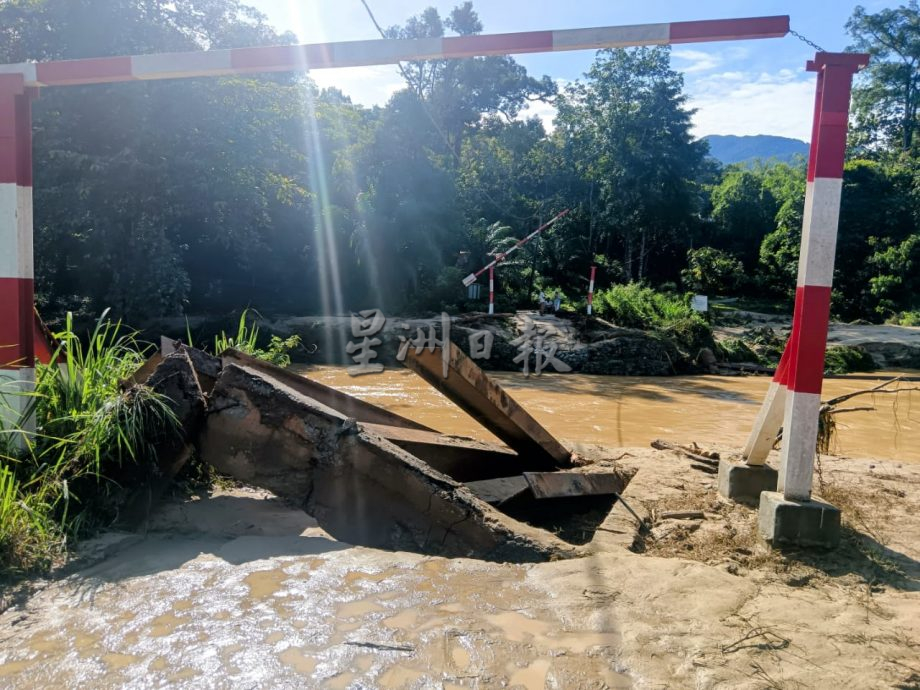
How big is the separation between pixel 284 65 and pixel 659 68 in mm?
23765

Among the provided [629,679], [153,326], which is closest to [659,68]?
[153,326]

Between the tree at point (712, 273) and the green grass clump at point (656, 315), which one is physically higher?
the tree at point (712, 273)

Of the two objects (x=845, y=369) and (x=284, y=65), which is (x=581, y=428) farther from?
(x=845, y=369)

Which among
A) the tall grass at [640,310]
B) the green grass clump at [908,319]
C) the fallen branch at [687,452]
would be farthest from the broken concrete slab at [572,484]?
the green grass clump at [908,319]

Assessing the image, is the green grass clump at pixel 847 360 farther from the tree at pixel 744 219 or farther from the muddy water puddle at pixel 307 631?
the muddy water puddle at pixel 307 631

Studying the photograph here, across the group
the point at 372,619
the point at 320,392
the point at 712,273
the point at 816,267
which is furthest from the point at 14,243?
the point at 712,273

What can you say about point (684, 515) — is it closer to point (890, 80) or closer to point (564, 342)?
point (564, 342)

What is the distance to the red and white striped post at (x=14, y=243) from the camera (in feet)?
11.7

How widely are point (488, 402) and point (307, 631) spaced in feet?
6.71

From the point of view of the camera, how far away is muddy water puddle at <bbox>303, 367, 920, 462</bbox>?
7.27 metres

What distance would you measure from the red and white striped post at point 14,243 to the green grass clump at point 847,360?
15.6 m

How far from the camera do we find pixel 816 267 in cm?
322

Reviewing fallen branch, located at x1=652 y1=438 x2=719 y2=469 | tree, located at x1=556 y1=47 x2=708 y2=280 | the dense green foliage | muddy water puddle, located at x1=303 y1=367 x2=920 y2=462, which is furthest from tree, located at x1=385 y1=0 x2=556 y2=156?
fallen branch, located at x1=652 y1=438 x2=719 y2=469

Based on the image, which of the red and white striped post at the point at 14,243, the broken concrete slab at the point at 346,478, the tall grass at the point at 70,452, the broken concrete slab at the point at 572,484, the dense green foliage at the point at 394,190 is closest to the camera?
the tall grass at the point at 70,452
